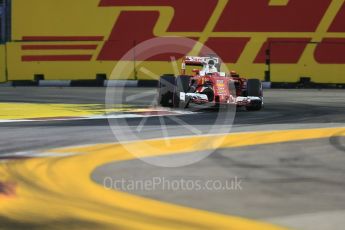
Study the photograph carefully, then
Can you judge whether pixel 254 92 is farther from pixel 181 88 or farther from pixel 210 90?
pixel 181 88

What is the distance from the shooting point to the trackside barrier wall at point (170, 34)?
19.4 meters

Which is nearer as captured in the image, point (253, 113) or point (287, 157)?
point (287, 157)

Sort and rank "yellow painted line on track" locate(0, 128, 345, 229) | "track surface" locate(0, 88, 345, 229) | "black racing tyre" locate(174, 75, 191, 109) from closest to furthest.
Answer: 1. "yellow painted line on track" locate(0, 128, 345, 229)
2. "track surface" locate(0, 88, 345, 229)
3. "black racing tyre" locate(174, 75, 191, 109)

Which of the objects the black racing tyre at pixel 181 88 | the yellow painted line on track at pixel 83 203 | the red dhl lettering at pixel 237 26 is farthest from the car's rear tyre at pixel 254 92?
the red dhl lettering at pixel 237 26

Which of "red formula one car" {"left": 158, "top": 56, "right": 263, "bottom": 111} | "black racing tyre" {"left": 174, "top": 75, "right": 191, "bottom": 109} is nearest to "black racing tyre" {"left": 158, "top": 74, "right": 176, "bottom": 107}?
"red formula one car" {"left": 158, "top": 56, "right": 263, "bottom": 111}

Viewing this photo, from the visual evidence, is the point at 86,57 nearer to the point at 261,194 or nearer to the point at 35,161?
the point at 35,161

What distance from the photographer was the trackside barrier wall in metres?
19.4

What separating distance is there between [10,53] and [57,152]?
54.2 feet

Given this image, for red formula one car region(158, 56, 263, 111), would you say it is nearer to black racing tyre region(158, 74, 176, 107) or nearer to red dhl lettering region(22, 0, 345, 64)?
black racing tyre region(158, 74, 176, 107)

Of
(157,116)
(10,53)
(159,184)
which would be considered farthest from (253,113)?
(10,53)

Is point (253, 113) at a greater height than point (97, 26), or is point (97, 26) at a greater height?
point (97, 26)

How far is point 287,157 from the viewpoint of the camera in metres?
5.64

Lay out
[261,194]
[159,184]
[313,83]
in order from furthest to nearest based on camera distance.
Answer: [313,83], [159,184], [261,194]

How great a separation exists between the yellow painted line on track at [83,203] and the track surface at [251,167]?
17 cm
